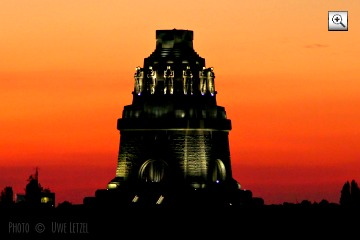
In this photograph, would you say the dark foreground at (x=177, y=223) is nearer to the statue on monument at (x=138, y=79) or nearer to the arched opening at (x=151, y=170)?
the arched opening at (x=151, y=170)

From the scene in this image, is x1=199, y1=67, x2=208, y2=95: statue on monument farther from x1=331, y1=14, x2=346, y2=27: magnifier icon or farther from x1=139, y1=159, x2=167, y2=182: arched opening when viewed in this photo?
x1=331, y1=14, x2=346, y2=27: magnifier icon

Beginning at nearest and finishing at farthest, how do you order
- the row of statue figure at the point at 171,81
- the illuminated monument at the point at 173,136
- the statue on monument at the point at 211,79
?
the illuminated monument at the point at 173,136, the row of statue figure at the point at 171,81, the statue on monument at the point at 211,79

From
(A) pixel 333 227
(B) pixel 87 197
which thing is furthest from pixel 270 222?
(B) pixel 87 197

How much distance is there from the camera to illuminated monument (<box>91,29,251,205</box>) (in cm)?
14512

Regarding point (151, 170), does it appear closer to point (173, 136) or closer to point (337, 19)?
point (173, 136)

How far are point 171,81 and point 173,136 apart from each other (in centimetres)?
469

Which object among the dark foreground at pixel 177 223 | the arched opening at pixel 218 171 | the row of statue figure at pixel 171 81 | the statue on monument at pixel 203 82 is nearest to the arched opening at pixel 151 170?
the dark foreground at pixel 177 223

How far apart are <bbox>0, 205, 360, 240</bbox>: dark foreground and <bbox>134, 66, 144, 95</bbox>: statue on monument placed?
1008cm

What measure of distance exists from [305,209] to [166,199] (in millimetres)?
20206

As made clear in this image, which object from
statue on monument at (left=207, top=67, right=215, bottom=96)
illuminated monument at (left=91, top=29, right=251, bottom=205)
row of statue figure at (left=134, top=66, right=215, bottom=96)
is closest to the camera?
illuminated monument at (left=91, top=29, right=251, bottom=205)

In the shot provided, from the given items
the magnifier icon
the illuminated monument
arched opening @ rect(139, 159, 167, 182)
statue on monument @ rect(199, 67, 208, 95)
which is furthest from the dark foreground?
the magnifier icon

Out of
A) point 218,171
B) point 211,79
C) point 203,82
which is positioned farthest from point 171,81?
point 218,171

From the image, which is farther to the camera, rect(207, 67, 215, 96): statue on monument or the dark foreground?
rect(207, 67, 215, 96): statue on monument

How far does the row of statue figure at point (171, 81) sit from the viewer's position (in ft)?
480
